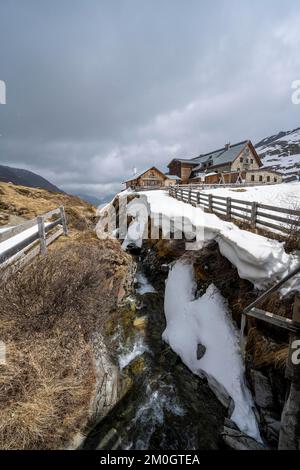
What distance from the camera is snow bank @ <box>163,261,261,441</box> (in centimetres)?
435

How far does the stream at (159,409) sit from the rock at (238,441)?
7.3 inches

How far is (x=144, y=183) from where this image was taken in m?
45.5

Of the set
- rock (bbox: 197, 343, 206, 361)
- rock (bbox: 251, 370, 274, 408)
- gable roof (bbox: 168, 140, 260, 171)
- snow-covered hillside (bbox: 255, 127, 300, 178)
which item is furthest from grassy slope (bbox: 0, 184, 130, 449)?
snow-covered hillside (bbox: 255, 127, 300, 178)

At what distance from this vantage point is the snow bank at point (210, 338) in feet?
14.3

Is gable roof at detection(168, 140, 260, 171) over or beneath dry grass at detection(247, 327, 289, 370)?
over

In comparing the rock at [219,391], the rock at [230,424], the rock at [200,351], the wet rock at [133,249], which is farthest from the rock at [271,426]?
the wet rock at [133,249]

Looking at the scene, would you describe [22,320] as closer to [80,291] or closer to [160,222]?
[80,291]

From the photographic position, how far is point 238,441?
3877 millimetres

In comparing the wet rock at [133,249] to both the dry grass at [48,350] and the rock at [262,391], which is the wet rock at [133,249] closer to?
the dry grass at [48,350]

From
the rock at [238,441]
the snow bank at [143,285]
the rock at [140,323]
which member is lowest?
the rock at [238,441]

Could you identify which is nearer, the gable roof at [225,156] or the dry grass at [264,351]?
the dry grass at [264,351]

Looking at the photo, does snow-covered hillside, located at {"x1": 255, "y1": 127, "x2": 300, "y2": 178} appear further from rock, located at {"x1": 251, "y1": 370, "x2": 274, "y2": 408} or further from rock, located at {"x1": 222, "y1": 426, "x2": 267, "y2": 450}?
rock, located at {"x1": 222, "y1": 426, "x2": 267, "y2": 450}

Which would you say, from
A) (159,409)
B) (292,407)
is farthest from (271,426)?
(159,409)

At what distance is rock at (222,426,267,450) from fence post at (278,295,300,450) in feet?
1.60
